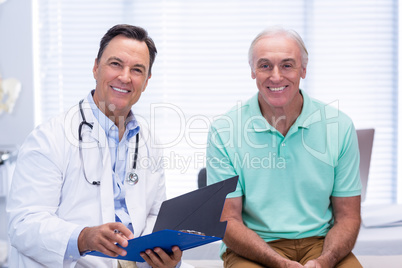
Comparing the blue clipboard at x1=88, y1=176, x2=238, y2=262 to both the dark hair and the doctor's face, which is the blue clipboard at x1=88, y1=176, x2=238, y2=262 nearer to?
the doctor's face

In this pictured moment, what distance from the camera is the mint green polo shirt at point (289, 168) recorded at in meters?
1.64

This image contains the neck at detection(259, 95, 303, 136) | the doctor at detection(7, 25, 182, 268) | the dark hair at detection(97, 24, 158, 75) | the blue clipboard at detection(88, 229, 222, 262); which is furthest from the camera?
the neck at detection(259, 95, 303, 136)

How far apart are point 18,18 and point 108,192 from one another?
8.21 ft

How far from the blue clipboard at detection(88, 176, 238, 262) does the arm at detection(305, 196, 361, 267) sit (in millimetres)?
419

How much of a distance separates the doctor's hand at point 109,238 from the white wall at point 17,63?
2.47 metres

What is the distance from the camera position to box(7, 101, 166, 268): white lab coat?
1334 millimetres

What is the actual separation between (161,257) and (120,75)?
0.61m

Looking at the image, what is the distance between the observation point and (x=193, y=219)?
1.29 metres

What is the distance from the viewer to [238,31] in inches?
139

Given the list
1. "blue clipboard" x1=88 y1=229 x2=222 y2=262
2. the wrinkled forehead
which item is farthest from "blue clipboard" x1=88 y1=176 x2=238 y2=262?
the wrinkled forehead

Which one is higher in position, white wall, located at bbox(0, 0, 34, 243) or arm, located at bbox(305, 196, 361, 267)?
white wall, located at bbox(0, 0, 34, 243)

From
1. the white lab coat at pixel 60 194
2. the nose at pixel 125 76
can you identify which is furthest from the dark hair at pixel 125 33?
the white lab coat at pixel 60 194

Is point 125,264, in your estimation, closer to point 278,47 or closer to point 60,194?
point 60,194

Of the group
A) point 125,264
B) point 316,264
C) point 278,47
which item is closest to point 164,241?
point 125,264
